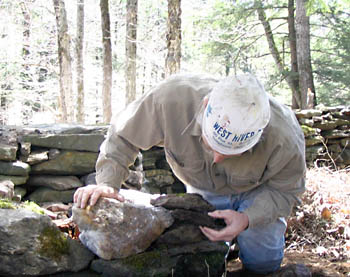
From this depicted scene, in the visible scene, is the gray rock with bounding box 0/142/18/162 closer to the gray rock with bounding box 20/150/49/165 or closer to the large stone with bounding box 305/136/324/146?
the gray rock with bounding box 20/150/49/165

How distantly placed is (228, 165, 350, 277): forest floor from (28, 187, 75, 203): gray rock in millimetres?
1981

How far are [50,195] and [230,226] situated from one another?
7.67 ft

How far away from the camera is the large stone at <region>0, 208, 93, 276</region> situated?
2289mm

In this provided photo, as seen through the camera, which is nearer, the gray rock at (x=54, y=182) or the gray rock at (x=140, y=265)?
the gray rock at (x=140, y=265)

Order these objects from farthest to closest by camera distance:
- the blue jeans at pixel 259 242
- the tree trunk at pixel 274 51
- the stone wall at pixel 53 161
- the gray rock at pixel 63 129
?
the tree trunk at pixel 274 51, the gray rock at pixel 63 129, the stone wall at pixel 53 161, the blue jeans at pixel 259 242

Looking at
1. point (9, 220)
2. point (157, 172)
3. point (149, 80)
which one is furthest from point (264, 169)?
point (149, 80)

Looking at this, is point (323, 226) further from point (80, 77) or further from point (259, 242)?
point (80, 77)

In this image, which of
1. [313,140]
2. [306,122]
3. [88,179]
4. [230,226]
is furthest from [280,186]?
[306,122]

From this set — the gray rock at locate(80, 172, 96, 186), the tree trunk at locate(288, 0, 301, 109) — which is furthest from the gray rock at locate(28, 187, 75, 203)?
the tree trunk at locate(288, 0, 301, 109)

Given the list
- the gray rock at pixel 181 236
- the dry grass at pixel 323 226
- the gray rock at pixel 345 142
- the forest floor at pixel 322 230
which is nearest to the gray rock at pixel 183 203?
the gray rock at pixel 181 236

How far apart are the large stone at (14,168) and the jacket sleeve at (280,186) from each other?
8.44 feet

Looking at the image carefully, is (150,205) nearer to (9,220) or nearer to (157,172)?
(9,220)

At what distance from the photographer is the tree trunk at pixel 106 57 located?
969 centimetres

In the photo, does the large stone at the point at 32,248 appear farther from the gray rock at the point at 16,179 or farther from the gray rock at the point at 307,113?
the gray rock at the point at 307,113
